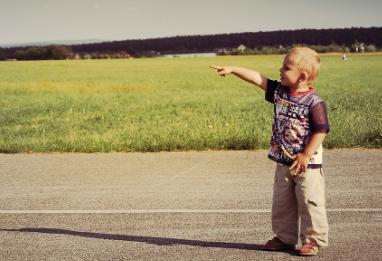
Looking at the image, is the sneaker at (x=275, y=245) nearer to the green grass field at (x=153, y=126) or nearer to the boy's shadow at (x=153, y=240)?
the boy's shadow at (x=153, y=240)

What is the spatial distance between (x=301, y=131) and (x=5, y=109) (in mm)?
16700

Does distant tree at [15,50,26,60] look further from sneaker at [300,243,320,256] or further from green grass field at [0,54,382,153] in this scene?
sneaker at [300,243,320,256]

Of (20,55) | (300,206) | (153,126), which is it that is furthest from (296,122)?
(20,55)

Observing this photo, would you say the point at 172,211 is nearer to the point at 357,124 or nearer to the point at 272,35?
the point at 357,124

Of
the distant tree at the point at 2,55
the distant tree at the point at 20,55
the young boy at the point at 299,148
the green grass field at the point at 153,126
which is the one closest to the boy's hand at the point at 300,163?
the young boy at the point at 299,148

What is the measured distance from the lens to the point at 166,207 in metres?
5.05

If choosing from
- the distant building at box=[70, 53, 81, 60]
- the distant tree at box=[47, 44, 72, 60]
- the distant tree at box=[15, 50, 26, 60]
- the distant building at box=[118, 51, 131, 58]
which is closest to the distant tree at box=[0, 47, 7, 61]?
the distant tree at box=[15, 50, 26, 60]

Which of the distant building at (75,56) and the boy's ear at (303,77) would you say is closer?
the boy's ear at (303,77)

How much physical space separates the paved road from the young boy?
26 centimetres

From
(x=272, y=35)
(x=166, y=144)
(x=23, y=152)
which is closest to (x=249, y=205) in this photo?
(x=166, y=144)

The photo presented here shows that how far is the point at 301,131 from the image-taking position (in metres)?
3.62

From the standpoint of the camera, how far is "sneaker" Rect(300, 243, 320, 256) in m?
3.71

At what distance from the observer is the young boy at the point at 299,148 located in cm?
355

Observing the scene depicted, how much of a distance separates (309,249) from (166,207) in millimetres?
1782
